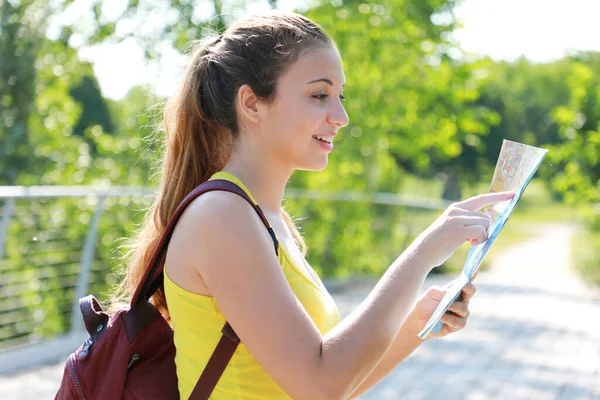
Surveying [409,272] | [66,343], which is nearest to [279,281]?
[409,272]

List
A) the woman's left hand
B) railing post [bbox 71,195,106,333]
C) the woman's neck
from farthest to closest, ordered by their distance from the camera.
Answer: railing post [bbox 71,195,106,333] → the woman's left hand → the woman's neck

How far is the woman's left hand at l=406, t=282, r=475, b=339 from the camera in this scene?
5.49 ft

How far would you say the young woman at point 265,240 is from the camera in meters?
1.33

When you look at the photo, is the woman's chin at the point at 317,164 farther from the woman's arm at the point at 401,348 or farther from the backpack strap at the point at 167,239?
the woman's arm at the point at 401,348

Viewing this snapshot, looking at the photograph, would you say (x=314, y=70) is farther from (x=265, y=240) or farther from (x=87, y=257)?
(x=87, y=257)

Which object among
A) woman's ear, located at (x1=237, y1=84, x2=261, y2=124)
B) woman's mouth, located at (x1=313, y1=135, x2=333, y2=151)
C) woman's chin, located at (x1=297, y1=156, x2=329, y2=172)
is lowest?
woman's chin, located at (x1=297, y1=156, x2=329, y2=172)

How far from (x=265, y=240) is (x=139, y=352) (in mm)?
359

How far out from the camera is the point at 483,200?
4.79ft

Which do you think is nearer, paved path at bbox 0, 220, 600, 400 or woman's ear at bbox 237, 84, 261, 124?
woman's ear at bbox 237, 84, 261, 124

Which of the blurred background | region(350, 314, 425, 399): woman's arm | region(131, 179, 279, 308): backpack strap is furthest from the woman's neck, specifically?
the blurred background

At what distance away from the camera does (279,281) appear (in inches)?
52.9

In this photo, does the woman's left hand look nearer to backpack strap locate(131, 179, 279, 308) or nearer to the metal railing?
backpack strap locate(131, 179, 279, 308)

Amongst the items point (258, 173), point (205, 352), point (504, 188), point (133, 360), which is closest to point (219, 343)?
point (205, 352)

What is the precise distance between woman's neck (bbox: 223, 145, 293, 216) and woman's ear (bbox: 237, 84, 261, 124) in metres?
0.07
